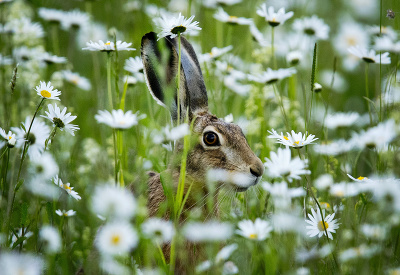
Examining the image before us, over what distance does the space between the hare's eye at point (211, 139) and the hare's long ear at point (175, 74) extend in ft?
0.78

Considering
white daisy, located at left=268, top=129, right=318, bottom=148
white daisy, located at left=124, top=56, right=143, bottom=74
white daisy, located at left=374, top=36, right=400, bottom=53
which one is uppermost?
white daisy, located at left=374, top=36, right=400, bottom=53

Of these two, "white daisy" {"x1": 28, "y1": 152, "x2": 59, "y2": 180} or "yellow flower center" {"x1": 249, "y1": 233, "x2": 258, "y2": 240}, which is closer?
"yellow flower center" {"x1": 249, "y1": 233, "x2": 258, "y2": 240}

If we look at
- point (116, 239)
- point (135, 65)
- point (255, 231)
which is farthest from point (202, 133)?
point (116, 239)

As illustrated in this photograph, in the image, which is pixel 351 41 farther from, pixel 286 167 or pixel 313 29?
pixel 286 167

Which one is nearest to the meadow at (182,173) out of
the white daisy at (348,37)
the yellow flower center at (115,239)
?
the yellow flower center at (115,239)

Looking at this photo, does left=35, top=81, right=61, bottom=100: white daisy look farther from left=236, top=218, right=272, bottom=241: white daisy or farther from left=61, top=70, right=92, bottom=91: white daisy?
left=61, top=70, right=92, bottom=91: white daisy

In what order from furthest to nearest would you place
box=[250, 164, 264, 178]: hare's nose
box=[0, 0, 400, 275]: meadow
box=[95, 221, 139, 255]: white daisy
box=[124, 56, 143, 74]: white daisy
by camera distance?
1. box=[124, 56, 143, 74]: white daisy
2. box=[250, 164, 264, 178]: hare's nose
3. box=[0, 0, 400, 275]: meadow
4. box=[95, 221, 139, 255]: white daisy

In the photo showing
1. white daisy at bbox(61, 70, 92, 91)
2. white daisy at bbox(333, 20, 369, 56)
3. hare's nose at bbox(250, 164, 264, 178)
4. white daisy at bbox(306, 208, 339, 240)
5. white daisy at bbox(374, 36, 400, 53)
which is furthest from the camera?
white daisy at bbox(333, 20, 369, 56)

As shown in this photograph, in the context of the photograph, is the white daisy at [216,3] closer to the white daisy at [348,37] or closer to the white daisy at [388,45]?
the white daisy at [388,45]

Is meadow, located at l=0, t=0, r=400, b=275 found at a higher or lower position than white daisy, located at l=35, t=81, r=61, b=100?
lower

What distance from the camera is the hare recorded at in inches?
145

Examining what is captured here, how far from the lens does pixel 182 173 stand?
306 centimetres

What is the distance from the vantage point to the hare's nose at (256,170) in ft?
11.8

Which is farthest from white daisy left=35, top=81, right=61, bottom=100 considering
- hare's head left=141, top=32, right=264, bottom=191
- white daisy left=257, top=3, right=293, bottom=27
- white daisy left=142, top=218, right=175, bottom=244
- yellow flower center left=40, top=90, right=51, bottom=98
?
white daisy left=257, top=3, right=293, bottom=27
